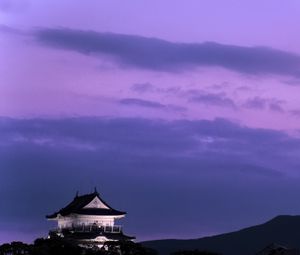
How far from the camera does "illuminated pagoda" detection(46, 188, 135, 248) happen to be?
476 feet

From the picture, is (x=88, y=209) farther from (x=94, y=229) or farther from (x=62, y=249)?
(x=62, y=249)

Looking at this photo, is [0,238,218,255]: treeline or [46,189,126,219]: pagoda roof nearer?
[0,238,218,255]: treeline

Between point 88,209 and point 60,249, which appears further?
point 88,209

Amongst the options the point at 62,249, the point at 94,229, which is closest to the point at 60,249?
the point at 62,249

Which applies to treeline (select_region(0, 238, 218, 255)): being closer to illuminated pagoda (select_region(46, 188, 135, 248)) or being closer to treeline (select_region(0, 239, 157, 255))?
treeline (select_region(0, 239, 157, 255))

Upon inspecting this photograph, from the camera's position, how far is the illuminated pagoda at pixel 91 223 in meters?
145

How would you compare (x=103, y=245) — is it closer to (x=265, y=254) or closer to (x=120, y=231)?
(x=120, y=231)

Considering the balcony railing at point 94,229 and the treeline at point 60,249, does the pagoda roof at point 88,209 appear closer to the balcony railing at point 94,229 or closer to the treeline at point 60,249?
the balcony railing at point 94,229

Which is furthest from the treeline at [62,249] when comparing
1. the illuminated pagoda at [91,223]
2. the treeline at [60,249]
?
the illuminated pagoda at [91,223]

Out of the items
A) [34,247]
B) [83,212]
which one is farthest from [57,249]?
[83,212]

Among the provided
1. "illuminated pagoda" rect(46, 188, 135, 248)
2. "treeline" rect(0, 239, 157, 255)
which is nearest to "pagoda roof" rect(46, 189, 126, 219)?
"illuminated pagoda" rect(46, 188, 135, 248)

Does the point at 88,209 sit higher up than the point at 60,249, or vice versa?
the point at 88,209

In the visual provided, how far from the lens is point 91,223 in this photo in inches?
5832

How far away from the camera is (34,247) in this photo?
119 meters
